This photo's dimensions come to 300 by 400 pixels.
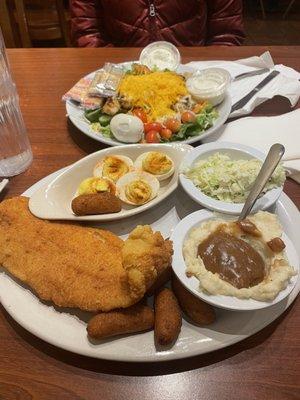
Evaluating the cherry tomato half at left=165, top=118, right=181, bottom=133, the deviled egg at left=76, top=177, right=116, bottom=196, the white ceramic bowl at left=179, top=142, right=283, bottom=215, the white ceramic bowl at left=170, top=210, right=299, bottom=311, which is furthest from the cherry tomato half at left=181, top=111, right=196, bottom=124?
the white ceramic bowl at left=170, top=210, right=299, bottom=311

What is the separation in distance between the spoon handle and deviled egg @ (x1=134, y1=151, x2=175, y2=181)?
35cm

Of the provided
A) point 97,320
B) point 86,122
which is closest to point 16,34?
point 86,122

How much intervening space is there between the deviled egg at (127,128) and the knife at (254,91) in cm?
48

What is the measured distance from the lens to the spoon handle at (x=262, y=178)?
51.4 inches

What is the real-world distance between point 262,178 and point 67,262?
2.23 ft

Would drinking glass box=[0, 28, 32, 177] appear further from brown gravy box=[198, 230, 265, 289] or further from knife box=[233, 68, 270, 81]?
knife box=[233, 68, 270, 81]

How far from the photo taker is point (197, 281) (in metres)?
1.09

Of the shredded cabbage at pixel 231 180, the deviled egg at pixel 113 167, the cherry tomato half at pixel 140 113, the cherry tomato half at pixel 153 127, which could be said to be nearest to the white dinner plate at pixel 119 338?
the shredded cabbage at pixel 231 180

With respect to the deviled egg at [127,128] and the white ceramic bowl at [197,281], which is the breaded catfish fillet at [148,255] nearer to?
the white ceramic bowl at [197,281]

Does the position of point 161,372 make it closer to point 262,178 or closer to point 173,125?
point 262,178

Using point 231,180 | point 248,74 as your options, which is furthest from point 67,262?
point 248,74

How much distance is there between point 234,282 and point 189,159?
592 millimetres

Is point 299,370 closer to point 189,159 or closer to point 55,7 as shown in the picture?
point 189,159

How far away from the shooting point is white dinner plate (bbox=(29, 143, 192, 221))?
4.49 ft
